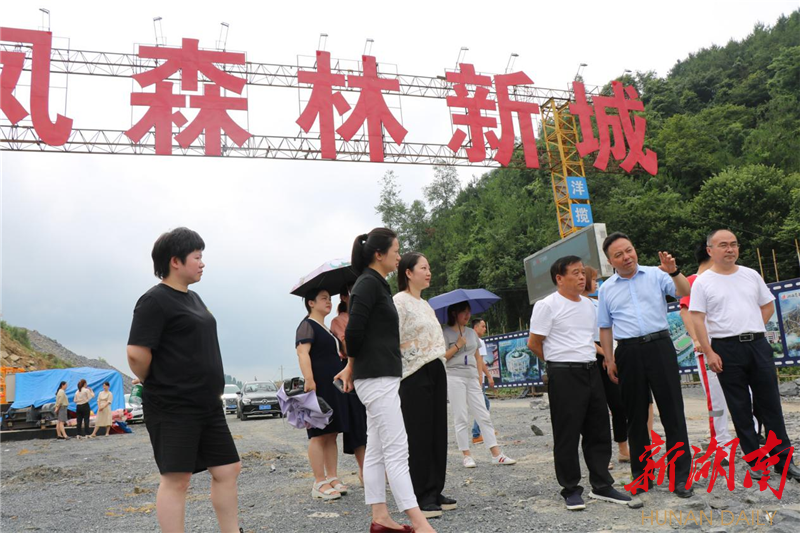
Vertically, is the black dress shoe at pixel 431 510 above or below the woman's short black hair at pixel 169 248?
below

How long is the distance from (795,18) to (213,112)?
5482 cm

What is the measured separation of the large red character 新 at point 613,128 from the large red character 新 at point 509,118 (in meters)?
1.72

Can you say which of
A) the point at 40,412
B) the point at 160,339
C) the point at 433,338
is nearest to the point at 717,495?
the point at 433,338

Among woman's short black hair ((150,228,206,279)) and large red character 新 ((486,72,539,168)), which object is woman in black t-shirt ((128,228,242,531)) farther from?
large red character 新 ((486,72,539,168))

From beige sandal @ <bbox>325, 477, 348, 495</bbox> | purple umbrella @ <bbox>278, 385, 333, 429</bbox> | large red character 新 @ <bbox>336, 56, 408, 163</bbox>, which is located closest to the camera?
purple umbrella @ <bbox>278, 385, 333, 429</bbox>

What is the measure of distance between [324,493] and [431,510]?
3.60 ft

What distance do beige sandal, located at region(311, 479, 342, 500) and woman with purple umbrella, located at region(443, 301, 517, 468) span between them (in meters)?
1.57

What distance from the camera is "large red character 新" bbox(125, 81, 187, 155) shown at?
15.0 metres

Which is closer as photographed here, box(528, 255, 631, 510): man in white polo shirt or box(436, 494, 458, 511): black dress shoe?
box(528, 255, 631, 510): man in white polo shirt

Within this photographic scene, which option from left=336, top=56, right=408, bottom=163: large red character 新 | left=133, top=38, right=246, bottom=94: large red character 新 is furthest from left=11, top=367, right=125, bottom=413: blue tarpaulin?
left=336, top=56, right=408, bottom=163: large red character 新

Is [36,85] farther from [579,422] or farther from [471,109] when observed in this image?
[579,422]

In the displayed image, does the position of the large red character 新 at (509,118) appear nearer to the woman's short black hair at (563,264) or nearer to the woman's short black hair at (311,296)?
the woman's short black hair at (311,296)

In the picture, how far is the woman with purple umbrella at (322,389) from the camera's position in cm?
445

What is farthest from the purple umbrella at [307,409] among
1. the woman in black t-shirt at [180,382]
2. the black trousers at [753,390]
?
the black trousers at [753,390]
